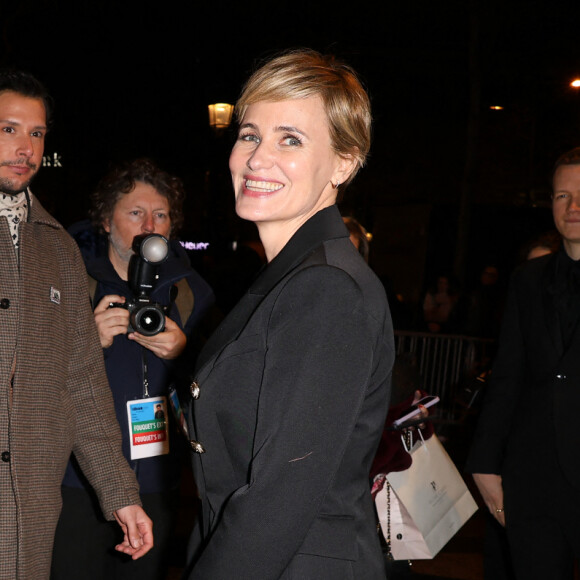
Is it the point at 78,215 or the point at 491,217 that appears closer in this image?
the point at 491,217

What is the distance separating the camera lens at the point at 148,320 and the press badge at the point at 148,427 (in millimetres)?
317

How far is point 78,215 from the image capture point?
74.0 feet

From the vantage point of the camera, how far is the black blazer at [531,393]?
3.00 meters

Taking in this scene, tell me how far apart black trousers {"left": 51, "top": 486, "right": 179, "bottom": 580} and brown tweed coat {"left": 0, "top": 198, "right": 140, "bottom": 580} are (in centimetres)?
36

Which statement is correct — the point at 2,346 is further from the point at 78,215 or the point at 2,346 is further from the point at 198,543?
the point at 78,215

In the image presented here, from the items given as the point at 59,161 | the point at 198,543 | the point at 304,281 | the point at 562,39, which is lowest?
the point at 198,543

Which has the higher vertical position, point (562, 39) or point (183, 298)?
point (562, 39)

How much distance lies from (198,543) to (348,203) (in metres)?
17.1

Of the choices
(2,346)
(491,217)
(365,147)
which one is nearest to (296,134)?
(365,147)

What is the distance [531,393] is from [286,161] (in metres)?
1.97

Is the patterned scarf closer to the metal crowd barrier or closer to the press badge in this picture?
the press badge

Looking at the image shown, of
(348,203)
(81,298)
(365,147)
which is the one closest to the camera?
(365,147)

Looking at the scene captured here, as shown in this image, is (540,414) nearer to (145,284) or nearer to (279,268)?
(145,284)

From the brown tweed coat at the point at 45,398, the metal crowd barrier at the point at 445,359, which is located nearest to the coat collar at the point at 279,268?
the brown tweed coat at the point at 45,398
